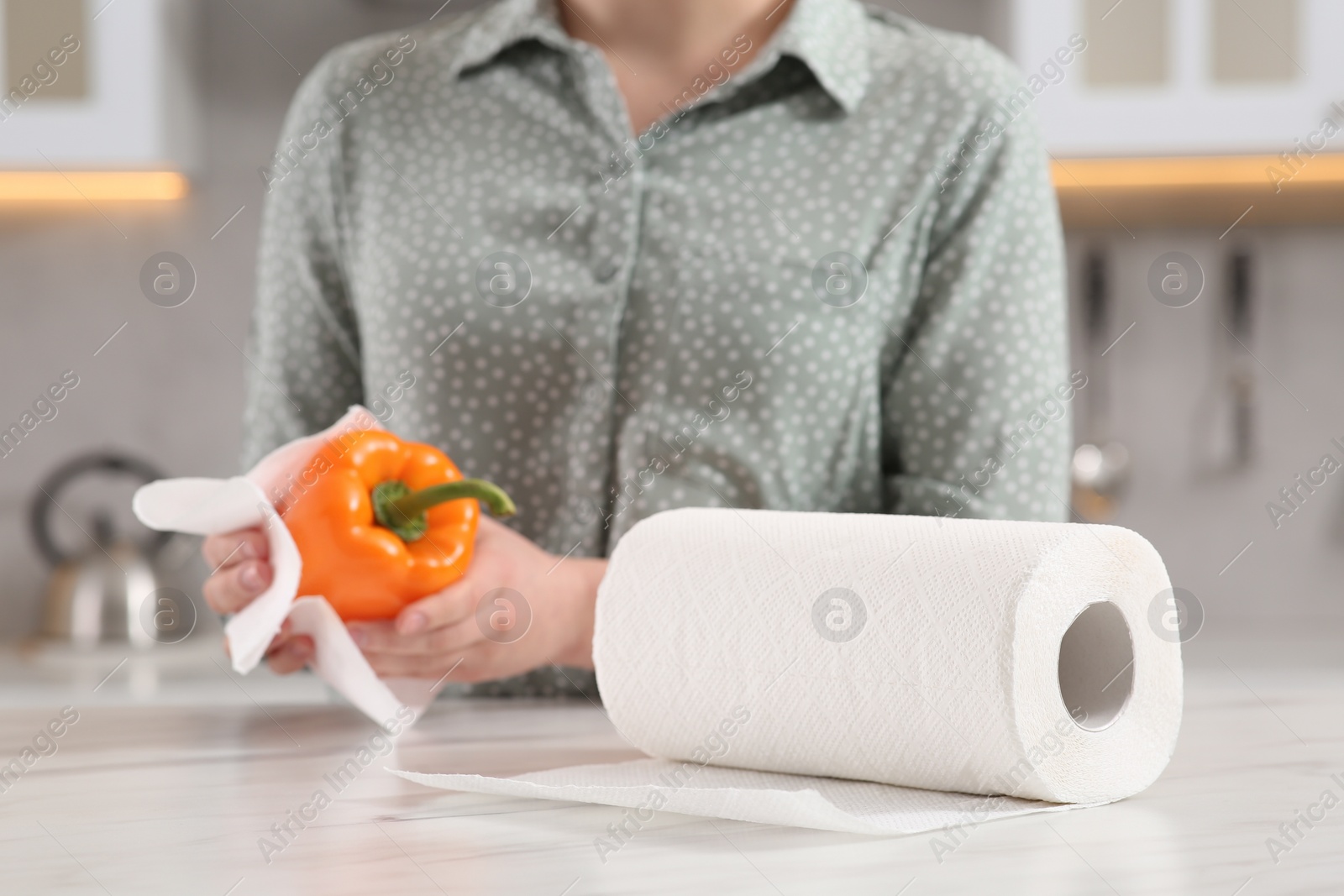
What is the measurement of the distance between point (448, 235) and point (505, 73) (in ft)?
0.47

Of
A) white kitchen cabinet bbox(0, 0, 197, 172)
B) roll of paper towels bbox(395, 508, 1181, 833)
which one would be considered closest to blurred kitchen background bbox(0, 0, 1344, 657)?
white kitchen cabinet bbox(0, 0, 197, 172)

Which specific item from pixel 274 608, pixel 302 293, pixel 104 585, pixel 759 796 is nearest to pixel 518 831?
pixel 759 796

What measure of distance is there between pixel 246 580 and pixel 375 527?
0.09 meters

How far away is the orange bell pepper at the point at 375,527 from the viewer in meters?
0.78

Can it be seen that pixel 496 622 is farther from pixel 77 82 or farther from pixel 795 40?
pixel 77 82

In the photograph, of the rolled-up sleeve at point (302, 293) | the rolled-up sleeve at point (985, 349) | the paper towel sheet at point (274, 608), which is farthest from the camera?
the rolled-up sleeve at point (302, 293)

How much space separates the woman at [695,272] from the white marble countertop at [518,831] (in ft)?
0.85

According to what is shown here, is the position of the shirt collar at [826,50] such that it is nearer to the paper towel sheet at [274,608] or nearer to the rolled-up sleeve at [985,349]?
the rolled-up sleeve at [985,349]

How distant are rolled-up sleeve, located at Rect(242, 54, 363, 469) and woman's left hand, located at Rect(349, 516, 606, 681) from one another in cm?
25

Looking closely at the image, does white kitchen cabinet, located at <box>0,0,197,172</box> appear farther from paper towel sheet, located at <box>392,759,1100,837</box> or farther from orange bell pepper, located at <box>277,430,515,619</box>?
paper towel sheet, located at <box>392,759,1100,837</box>

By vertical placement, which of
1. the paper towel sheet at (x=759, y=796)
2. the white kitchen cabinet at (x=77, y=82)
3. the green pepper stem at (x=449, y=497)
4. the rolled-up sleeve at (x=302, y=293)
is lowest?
the paper towel sheet at (x=759, y=796)

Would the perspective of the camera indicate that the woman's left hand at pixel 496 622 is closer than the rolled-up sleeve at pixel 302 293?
Yes

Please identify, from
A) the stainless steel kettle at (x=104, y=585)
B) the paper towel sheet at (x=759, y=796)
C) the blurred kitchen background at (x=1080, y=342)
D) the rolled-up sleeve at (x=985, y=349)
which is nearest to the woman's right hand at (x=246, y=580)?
the paper towel sheet at (x=759, y=796)

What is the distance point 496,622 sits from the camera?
2.60 ft
